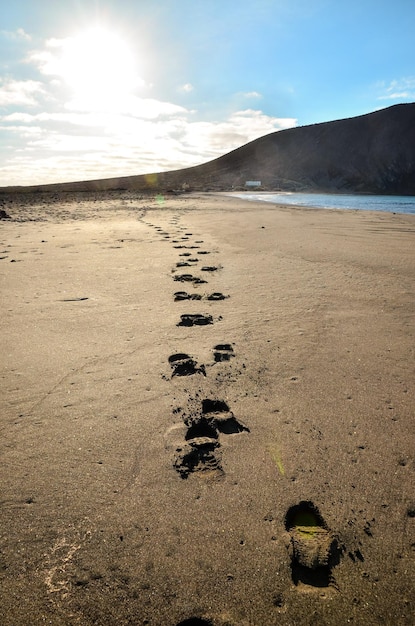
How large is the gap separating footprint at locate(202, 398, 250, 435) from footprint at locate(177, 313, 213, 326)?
2.94ft

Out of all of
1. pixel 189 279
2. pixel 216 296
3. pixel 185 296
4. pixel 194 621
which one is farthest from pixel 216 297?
pixel 194 621

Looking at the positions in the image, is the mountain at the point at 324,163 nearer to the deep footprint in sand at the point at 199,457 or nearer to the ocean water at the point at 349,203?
the ocean water at the point at 349,203

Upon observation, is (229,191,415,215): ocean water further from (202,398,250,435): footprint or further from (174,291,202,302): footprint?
(202,398,250,435): footprint

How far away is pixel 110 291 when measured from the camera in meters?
3.25

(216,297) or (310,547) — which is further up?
(216,297)

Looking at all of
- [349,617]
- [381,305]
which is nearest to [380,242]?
[381,305]

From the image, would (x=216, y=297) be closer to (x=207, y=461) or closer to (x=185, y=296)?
(x=185, y=296)

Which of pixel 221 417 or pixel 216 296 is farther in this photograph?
pixel 216 296

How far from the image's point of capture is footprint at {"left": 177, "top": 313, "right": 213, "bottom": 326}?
2.54 metres

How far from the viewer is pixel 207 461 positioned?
4.51 ft

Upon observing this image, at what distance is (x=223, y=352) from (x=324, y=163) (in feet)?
188

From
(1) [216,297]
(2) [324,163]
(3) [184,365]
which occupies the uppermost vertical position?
(2) [324,163]

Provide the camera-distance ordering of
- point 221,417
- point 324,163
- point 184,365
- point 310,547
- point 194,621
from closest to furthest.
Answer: point 194,621 < point 310,547 < point 221,417 < point 184,365 < point 324,163

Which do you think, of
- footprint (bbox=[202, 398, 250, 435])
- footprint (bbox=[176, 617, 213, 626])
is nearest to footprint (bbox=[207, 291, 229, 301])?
footprint (bbox=[202, 398, 250, 435])
